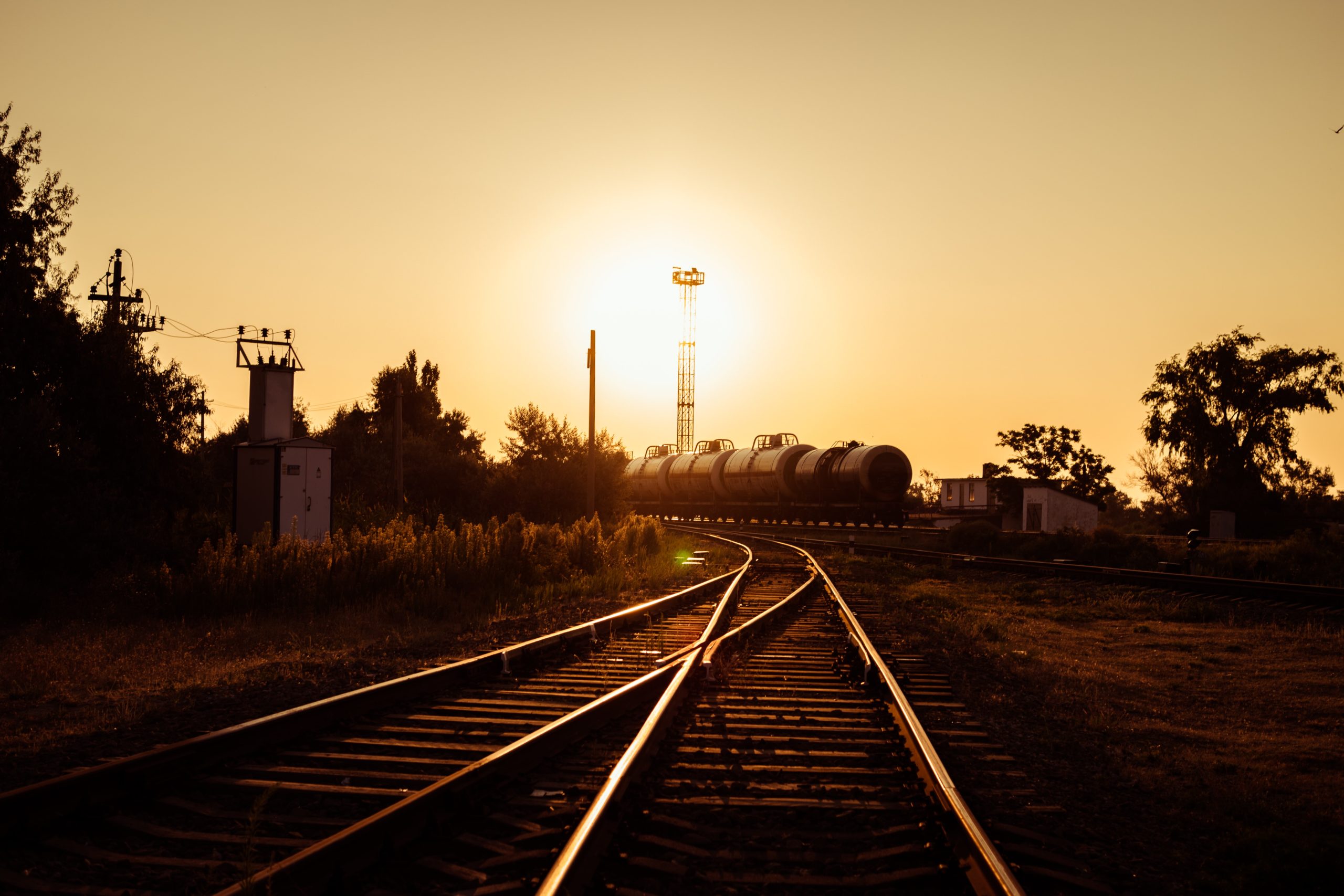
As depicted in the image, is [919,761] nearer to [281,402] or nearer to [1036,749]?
[1036,749]

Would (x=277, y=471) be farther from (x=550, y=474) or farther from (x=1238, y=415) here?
(x=1238, y=415)

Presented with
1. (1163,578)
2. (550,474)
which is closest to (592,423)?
(550,474)

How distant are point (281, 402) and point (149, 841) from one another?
2218 cm

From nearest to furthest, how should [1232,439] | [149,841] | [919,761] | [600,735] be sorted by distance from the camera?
[149,841] → [919,761] → [600,735] → [1232,439]

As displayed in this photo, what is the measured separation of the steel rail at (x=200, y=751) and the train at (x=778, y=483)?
1182 inches

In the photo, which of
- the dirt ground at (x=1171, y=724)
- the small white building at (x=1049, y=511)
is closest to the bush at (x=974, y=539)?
the small white building at (x=1049, y=511)

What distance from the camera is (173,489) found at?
61.4 ft

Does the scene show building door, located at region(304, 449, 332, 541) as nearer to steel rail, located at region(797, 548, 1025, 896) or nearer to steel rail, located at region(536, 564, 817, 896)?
steel rail, located at region(536, 564, 817, 896)

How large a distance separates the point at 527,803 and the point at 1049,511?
142 ft

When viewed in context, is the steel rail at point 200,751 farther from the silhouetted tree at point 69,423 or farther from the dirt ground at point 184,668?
the silhouetted tree at point 69,423

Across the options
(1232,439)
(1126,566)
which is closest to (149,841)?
(1126,566)

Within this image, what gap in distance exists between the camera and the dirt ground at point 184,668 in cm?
639

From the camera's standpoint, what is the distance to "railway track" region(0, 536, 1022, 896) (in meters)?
4.00

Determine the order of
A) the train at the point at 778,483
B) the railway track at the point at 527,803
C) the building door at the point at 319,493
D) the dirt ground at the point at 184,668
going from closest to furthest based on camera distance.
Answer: the railway track at the point at 527,803 < the dirt ground at the point at 184,668 < the building door at the point at 319,493 < the train at the point at 778,483
